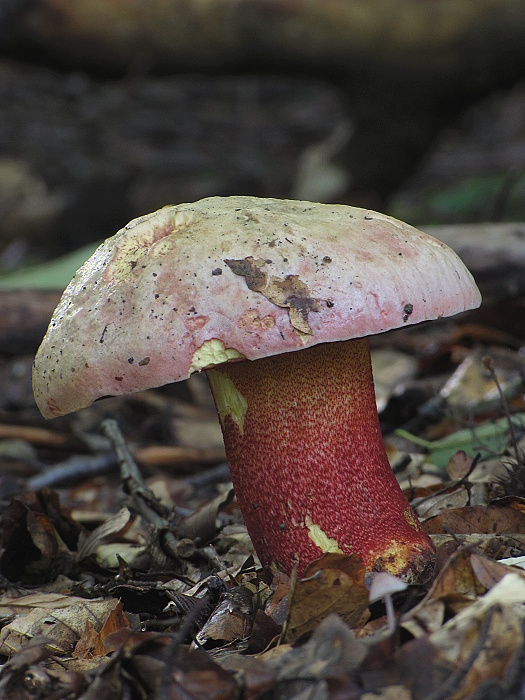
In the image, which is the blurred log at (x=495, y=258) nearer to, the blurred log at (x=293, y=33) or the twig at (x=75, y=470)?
the twig at (x=75, y=470)

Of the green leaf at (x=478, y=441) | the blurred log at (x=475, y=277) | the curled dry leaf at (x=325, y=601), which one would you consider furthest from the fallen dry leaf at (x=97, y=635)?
the blurred log at (x=475, y=277)

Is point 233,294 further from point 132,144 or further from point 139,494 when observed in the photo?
point 132,144

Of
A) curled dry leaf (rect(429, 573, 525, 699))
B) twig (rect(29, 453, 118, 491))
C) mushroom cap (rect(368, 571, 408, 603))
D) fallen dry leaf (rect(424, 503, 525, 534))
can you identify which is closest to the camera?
curled dry leaf (rect(429, 573, 525, 699))

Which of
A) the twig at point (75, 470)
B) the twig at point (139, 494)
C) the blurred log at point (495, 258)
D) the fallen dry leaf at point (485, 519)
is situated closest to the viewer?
the fallen dry leaf at point (485, 519)

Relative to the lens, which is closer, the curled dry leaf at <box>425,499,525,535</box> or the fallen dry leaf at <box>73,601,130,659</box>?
the fallen dry leaf at <box>73,601,130,659</box>

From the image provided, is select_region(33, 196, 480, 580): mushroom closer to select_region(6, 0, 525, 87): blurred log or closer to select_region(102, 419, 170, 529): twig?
select_region(102, 419, 170, 529): twig

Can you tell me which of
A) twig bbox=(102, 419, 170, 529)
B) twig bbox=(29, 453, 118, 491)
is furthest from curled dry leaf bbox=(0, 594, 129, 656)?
twig bbox=(29, 453, 118, 491)

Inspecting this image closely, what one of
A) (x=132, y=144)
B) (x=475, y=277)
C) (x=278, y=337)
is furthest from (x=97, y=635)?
(x=132, y=144)
